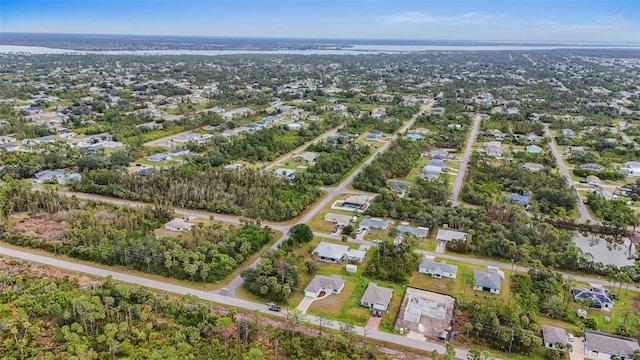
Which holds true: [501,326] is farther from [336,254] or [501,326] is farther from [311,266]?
[311,266]

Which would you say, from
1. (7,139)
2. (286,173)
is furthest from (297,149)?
(7,139)

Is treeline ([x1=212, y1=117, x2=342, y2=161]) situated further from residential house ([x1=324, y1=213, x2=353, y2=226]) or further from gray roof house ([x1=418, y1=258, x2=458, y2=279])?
gray roof house ([x1=418, y1=258, x2=458, y2=279])

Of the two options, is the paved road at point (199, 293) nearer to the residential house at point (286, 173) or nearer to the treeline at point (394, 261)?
the treeline at point (394, 261)

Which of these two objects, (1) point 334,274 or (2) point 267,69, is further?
(2) point 267,69

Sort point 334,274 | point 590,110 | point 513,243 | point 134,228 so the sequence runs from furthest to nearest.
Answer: point 590,110 → point 134,228 → point 513,243 → point 334,274

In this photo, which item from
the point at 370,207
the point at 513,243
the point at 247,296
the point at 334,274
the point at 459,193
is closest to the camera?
the point at 247,296

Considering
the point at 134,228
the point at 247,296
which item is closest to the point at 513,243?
the point at 247,296

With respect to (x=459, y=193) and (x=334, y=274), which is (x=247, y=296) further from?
(x=459, y=193)

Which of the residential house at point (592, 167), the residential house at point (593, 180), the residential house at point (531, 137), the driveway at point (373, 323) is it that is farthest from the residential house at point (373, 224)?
the residential house at point (531, 137)
